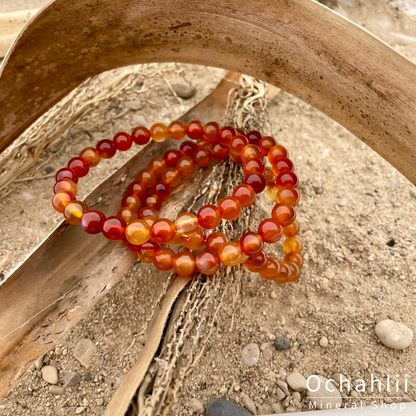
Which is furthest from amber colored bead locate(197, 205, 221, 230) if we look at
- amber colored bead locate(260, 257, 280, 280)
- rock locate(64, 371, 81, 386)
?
rock locate(64, 371, 81, 386)

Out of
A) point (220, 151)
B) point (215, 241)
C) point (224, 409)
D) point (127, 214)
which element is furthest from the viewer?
point (220, 151)

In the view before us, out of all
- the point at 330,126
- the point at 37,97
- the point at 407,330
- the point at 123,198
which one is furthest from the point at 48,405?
the point at 330,126

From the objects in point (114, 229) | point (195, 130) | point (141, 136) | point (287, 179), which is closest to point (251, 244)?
point (287, 179)

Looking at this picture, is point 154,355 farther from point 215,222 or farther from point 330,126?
point 330,126

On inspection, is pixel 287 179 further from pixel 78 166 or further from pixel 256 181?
pixel 78 166

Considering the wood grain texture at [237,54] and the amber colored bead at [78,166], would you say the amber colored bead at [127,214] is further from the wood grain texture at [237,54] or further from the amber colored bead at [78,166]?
the wood grain texture at [237,54]

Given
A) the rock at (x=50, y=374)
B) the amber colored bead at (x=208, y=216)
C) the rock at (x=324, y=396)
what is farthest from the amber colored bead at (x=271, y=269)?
the rock at (x=50, y=374)
